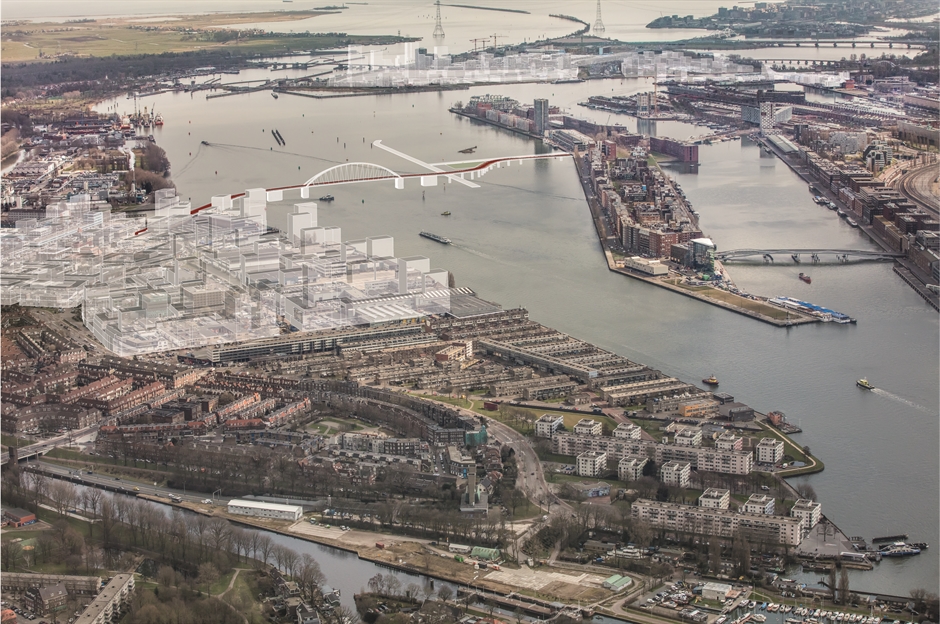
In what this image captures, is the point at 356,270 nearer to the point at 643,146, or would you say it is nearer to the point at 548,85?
the point at 643,146

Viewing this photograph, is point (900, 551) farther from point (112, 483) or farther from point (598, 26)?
point (598, 26)

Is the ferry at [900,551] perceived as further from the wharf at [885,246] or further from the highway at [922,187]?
the highway at [922,187]

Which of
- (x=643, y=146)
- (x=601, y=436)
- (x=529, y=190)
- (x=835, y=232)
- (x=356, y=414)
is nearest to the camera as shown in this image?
(x=601, y=436)

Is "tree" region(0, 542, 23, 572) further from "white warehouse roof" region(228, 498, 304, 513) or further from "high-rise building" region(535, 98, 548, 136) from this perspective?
"high-rise building" region(535, 98, 548, 136)

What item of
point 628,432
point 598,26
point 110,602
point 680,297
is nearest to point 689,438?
point 628,432

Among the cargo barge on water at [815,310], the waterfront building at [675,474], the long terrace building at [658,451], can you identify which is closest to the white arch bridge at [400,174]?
the cargo barge on water at [815,310]

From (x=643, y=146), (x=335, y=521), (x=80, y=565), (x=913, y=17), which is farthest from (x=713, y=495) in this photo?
(x=913, y=17)
